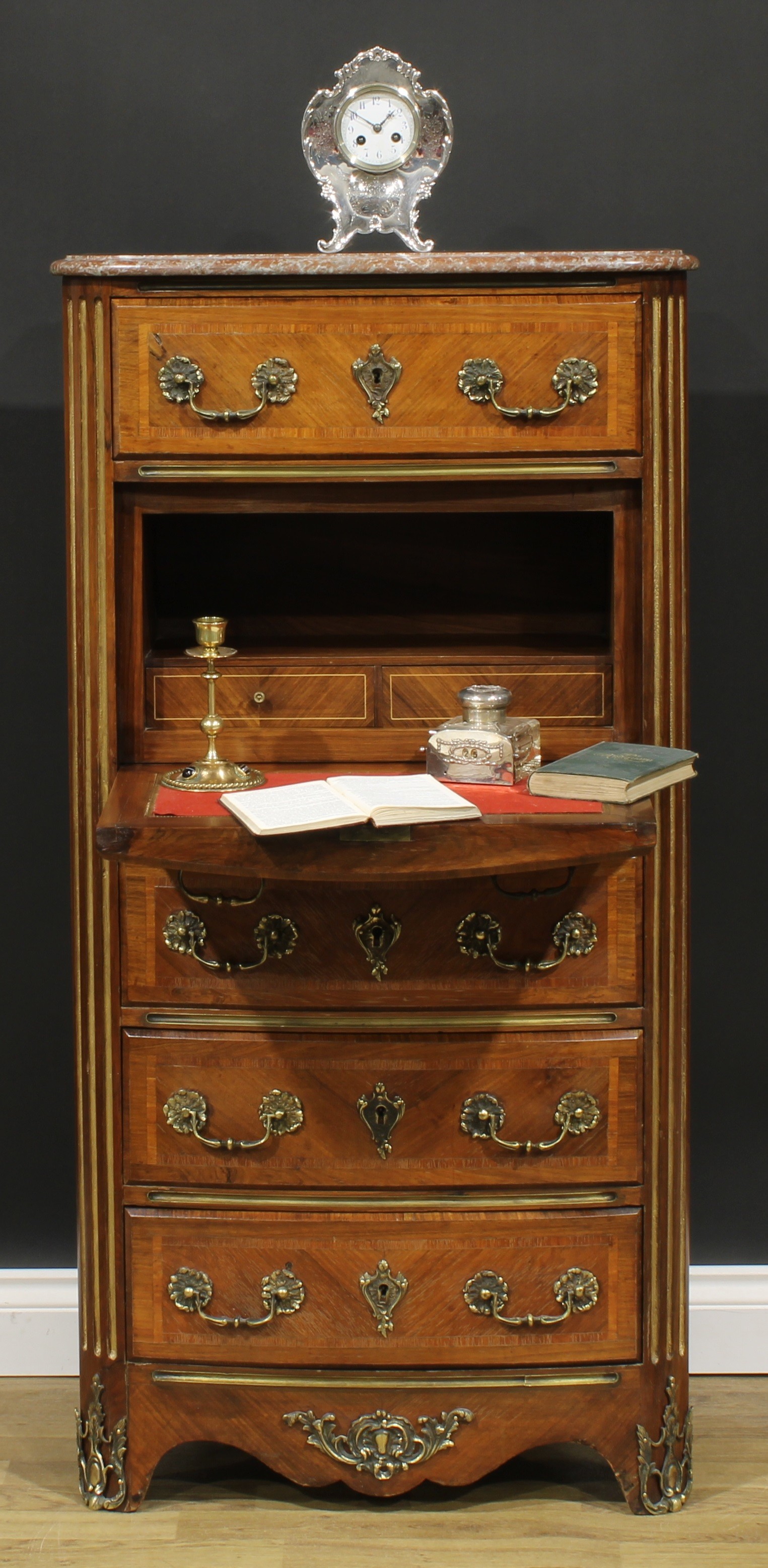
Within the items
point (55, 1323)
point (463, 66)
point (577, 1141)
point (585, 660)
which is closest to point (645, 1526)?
point (577, 1141)

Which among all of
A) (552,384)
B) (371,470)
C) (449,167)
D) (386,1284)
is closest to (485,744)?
(371,470)

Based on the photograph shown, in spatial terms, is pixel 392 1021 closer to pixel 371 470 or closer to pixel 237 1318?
pixel 237 1318

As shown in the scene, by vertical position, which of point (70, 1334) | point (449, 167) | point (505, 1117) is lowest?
point (70, 1334)

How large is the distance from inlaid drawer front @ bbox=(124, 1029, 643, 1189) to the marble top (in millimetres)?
1177

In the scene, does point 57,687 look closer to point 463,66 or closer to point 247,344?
point 247,344

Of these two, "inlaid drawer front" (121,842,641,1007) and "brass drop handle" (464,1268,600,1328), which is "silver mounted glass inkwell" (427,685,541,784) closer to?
"inlaid drawer front" (121,842,641,1007)

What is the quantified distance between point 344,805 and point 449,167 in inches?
58.9

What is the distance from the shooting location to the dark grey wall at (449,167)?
2793 mm

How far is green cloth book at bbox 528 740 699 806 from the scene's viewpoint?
6.77 ft

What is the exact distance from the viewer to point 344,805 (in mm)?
1967

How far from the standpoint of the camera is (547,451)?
7.49ft

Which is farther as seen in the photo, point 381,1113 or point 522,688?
point 522,688

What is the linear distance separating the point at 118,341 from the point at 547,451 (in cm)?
68

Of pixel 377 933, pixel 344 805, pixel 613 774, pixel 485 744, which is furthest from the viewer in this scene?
pixel 377 933
